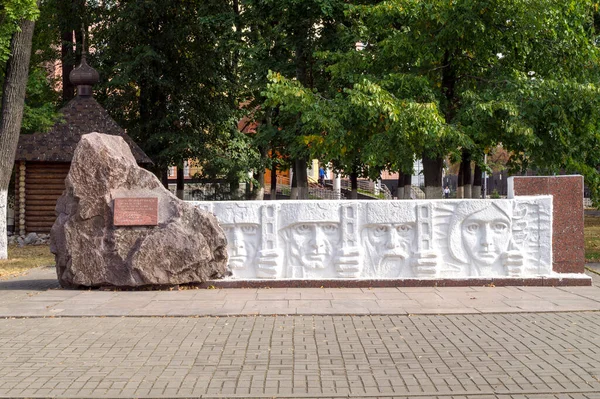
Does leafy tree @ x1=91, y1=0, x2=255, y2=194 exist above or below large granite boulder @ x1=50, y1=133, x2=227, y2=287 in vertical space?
above

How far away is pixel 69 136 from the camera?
25.5 m

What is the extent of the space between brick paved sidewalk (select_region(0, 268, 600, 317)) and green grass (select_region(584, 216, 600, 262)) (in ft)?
19.8

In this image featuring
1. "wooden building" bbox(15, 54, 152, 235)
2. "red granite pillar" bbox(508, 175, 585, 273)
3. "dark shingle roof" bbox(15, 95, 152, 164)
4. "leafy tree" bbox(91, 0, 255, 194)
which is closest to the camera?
"red granite pillar" bbox(508, 175, 585, 273)

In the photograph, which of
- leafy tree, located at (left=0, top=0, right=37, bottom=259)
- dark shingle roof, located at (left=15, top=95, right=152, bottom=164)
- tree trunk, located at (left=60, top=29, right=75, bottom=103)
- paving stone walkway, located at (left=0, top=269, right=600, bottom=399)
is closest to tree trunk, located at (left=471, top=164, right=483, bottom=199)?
tree trunk, located at (left=60, top=29, right=75, bottom=103)

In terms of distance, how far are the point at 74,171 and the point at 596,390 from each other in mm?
9539

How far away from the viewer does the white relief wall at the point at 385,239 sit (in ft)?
45.0

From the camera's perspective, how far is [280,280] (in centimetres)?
1370

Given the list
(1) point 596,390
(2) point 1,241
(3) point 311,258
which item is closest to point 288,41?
(2) point 1,241

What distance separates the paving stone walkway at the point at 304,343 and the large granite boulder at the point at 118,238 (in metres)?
0.33

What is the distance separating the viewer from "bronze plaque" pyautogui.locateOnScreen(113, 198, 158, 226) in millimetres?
13141

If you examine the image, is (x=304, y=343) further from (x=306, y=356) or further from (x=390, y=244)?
(x=390, y=244)

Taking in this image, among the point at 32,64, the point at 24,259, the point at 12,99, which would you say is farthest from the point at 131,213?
the point at 32,64

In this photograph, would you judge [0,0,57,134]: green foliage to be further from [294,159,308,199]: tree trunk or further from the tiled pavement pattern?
[294,159,308,199]: tree trunk

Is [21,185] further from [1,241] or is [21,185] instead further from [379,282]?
[379,282]
